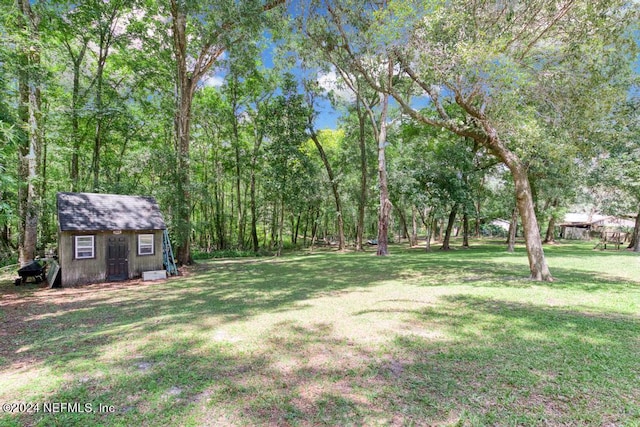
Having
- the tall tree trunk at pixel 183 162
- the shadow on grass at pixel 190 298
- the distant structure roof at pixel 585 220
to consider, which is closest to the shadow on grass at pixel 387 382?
the shadow on grass at pixel 190 298

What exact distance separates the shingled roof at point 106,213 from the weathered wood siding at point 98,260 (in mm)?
318

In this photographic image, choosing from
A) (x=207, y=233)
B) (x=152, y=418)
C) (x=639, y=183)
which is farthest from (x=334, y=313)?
(x=207, y=233)

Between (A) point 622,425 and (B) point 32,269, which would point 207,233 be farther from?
(A) point 622,425

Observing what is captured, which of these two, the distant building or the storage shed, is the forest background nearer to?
the storage shed

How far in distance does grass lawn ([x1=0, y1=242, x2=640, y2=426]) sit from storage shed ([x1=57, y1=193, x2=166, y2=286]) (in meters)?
3.04

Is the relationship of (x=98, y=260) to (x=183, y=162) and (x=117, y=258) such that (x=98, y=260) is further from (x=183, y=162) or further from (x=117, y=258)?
(x=183, y=162)

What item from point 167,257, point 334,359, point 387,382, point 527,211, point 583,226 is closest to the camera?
point 387,382

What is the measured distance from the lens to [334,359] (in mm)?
3848

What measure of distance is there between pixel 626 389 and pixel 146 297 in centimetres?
962

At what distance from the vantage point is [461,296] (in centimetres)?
699

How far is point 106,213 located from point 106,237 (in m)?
1.02

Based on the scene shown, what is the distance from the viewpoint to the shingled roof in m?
10.6

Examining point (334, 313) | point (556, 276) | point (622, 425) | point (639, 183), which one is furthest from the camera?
point (639, 183)

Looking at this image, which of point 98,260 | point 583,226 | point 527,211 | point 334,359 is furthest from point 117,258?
point 583,226
